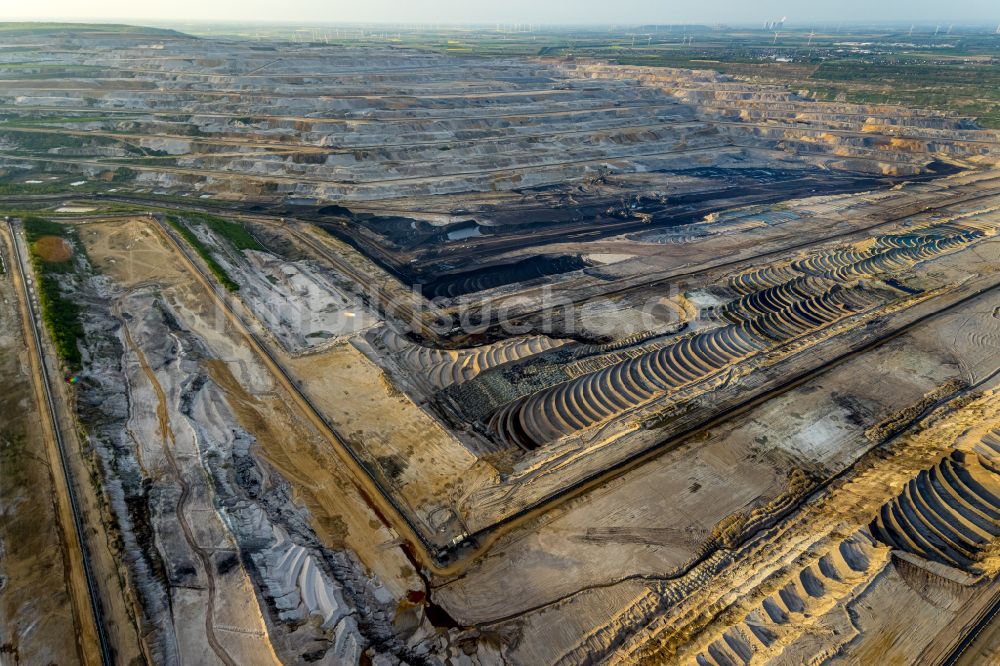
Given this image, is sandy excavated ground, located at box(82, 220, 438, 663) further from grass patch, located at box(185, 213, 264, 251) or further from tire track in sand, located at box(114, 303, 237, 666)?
grass patch, located at box(185, 213, 264, 251)

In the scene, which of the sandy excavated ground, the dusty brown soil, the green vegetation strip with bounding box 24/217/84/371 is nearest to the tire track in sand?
the sandy excavated ground

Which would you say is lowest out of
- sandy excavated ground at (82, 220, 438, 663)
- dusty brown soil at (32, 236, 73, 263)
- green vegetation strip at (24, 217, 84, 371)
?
sandy excavated ground at (82, 220, 438, 663)

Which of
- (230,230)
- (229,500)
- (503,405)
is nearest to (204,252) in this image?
(230,230)

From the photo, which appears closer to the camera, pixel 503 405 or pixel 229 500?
pixel 229 500

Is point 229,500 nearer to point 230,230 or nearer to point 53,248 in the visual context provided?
point 53,248

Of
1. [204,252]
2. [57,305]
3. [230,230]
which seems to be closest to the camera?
[57,305]

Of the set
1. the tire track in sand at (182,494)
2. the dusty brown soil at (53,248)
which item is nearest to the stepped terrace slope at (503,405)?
the tire track in sand at (182,494)
